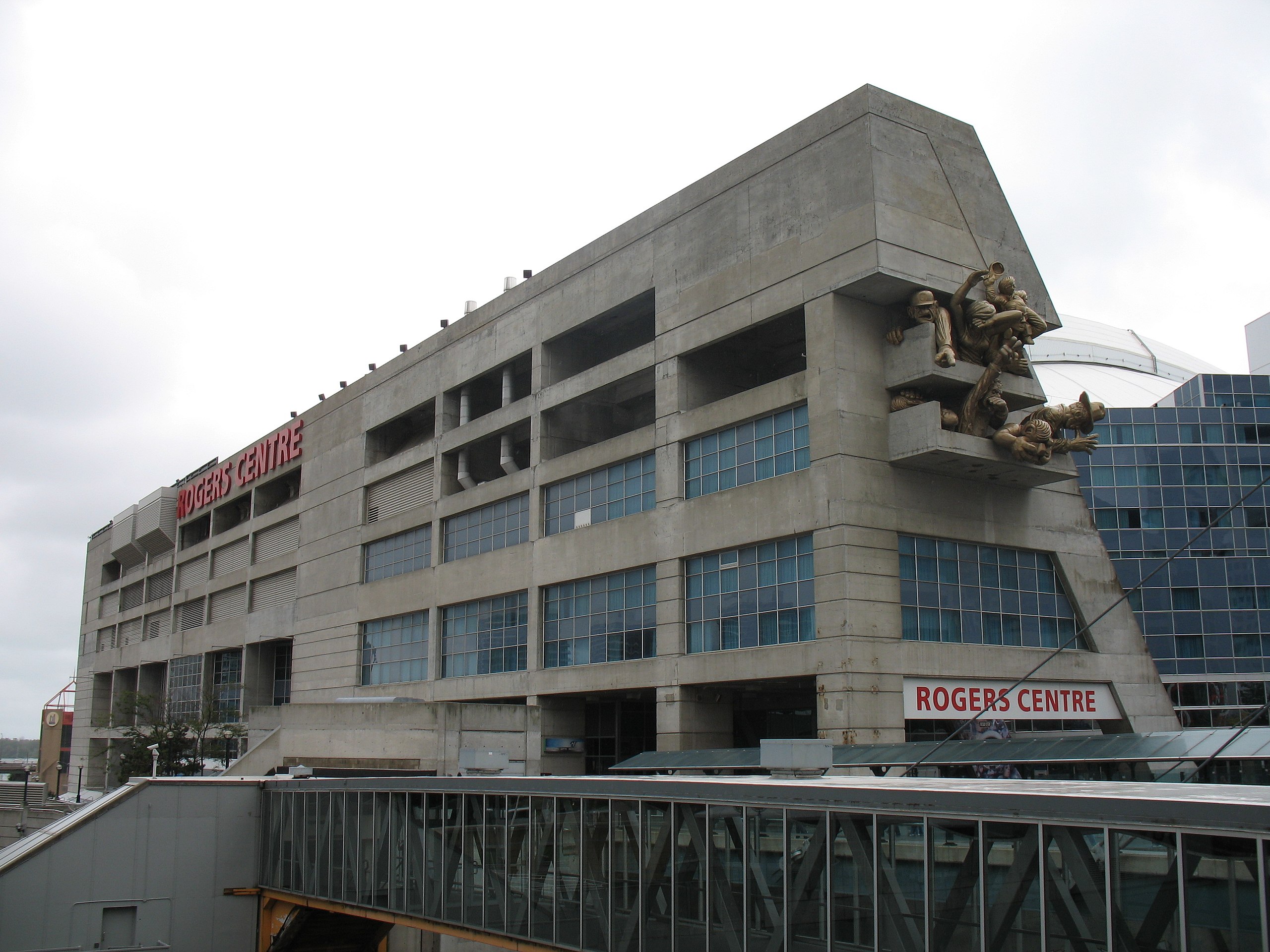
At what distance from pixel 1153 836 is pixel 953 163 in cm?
Answer: 3185

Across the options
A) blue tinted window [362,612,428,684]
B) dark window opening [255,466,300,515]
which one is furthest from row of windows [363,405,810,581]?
dark window opening [255,466,300,515]

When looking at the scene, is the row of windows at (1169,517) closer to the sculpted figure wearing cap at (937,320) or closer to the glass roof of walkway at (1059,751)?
the sculpted figure wearing cap at (937,320)

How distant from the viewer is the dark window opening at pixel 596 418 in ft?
166

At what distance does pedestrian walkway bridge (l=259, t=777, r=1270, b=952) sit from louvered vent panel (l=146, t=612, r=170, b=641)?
230 ft

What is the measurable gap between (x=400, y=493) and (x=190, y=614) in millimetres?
34387

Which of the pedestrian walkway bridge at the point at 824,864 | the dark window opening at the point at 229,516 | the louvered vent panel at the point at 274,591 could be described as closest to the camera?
the pedestrian walkway bridge at the point at 824,864

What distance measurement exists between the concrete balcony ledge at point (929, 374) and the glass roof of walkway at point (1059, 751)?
1168 centimetres

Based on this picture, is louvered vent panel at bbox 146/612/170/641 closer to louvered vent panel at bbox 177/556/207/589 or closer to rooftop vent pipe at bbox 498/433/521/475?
louvered vent panel at bbox 177/556/207/589

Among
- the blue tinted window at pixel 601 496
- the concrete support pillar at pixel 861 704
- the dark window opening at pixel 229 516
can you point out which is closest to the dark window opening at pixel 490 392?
the blue tinted window at pixel 601 496

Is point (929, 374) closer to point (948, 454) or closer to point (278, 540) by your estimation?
point (948, 454)

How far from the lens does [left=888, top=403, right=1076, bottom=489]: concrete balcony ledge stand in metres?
36.5

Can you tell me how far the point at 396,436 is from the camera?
6512cm

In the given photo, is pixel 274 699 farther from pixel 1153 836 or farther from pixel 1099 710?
pixel 1153 836

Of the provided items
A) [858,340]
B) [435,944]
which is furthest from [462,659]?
[858,340]
